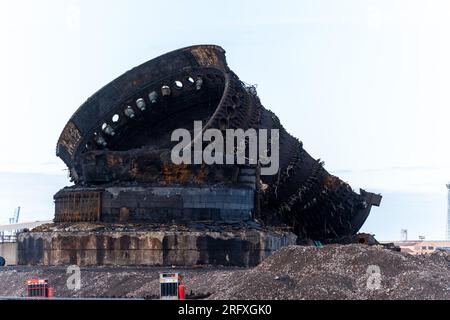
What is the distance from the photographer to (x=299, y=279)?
918 inches

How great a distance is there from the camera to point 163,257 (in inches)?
1200

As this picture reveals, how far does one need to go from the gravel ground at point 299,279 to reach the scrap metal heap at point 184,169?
2734mm

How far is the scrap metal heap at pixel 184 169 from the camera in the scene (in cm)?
3194

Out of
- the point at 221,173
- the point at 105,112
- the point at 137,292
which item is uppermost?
the point at 105,112

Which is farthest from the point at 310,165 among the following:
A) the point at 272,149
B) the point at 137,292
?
the point at 137,292

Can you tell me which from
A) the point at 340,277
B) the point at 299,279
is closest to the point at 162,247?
the point at 299,279

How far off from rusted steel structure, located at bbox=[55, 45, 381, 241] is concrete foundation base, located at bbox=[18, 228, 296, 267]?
3.65ft

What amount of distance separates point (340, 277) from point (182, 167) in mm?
9685

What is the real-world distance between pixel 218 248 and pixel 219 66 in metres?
6.69

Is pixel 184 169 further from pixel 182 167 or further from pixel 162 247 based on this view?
pixel 162 247

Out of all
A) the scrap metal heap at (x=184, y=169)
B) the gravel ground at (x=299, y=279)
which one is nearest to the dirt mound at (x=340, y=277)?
the gravel ground at (x=299, y=279)

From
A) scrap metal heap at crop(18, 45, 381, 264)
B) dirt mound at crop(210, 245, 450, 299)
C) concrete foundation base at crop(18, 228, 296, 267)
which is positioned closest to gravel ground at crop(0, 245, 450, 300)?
dirt mound at crop(210, 245, 450, 299)

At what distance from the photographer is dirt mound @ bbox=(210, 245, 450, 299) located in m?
21.9
